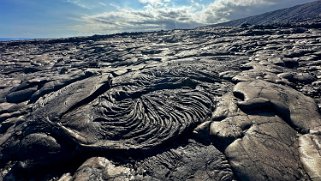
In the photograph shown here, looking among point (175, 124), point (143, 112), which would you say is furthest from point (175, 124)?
point (143, 112)

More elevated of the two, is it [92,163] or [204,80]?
[204,80]

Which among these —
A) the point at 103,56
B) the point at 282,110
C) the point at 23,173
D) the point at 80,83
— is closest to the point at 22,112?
the point at 80,83

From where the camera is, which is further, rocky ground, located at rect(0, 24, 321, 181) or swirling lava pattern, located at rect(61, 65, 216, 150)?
swirling lava pattern, located at rect(61, 65, 216, 150)

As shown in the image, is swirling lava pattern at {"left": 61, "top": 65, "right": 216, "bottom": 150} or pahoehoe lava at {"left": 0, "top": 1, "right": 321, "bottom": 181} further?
swirling lava pattern at {"left": 61, "top": 65, "right": 216, "bottom": 150}

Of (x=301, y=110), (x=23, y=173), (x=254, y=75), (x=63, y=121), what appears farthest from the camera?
(x=254, y=75)

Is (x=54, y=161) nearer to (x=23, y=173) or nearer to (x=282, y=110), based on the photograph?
(x=23, y=173)
